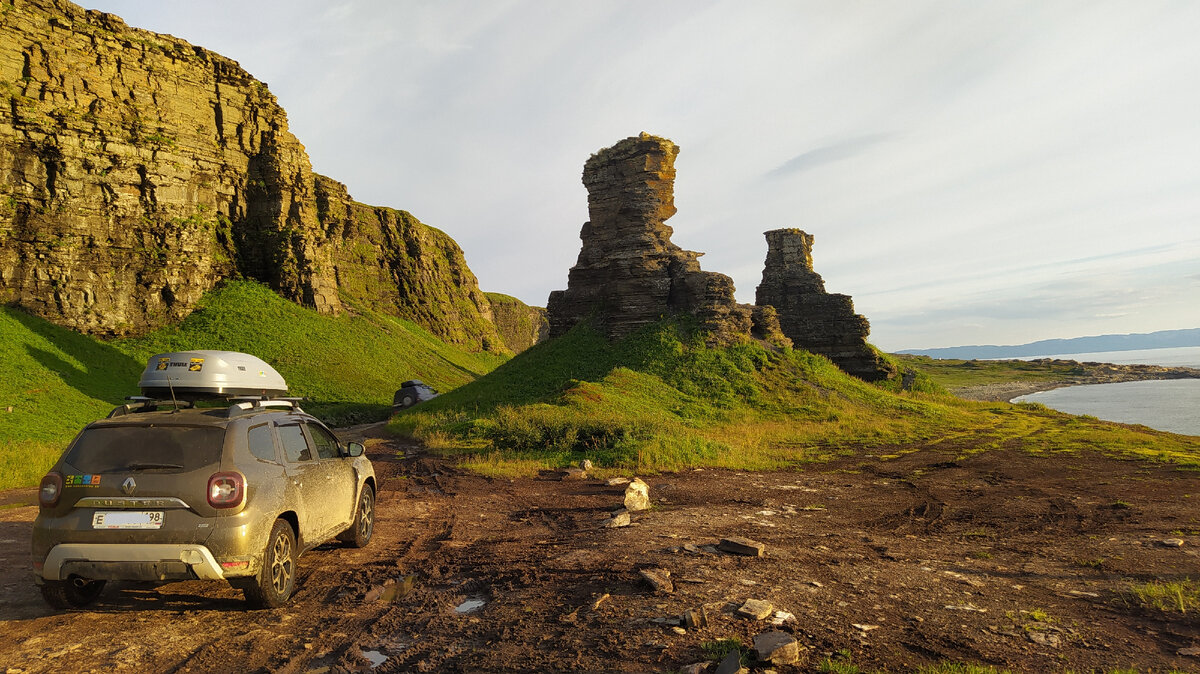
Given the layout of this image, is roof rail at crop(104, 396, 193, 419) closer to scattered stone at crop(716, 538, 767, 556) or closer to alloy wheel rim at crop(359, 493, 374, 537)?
alloy wheel rim at crop(359, 493, 374, 537)

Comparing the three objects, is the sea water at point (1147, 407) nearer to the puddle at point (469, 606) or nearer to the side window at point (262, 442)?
the puddle at point (469, 606)

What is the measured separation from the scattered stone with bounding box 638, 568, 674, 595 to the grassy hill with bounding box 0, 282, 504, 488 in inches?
594

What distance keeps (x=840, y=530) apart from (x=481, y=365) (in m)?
62.6

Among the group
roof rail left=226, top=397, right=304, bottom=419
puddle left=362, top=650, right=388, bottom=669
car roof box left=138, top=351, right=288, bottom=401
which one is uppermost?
car roof box left=138, top=351, right=288, bottom=401

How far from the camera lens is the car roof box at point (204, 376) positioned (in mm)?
7867

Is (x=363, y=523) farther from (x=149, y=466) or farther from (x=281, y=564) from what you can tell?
(x=149, y=466)

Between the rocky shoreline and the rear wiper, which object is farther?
the rocky shoreline

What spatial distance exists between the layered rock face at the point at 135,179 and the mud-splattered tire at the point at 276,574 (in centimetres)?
3821

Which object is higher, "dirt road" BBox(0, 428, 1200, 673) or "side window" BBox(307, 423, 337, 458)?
"side window" BBox(307, 423, 337, 458)

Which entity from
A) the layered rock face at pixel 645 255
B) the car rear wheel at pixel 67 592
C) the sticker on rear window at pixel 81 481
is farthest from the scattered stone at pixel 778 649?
the layered rock face at pixel 645 255

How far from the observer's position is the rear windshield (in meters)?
5.27

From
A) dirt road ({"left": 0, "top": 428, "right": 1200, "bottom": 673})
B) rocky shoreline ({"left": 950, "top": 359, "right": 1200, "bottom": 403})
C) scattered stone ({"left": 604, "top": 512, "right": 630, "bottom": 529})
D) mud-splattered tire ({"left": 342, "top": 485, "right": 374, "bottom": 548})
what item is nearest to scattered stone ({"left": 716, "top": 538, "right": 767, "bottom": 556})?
dirt road ({"left": 0, "top": 428, "right": 1200, "bottom": 673})

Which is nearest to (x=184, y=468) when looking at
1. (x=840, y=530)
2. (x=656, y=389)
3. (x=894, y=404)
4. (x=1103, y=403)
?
(x=840, y=530)

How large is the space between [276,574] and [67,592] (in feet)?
5.95
